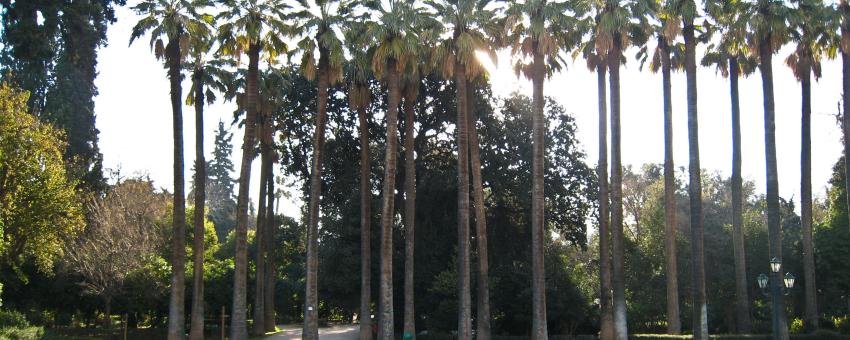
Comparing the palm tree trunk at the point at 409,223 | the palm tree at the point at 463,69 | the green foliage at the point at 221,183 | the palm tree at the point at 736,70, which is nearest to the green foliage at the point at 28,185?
the palm tree trunk at the point at 409,223

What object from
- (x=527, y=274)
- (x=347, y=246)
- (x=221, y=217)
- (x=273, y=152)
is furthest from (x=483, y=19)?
(x=221, y=217)

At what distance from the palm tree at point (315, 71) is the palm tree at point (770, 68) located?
1652cm

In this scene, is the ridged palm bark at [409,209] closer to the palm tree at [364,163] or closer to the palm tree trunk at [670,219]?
the palm tree at [364,163]

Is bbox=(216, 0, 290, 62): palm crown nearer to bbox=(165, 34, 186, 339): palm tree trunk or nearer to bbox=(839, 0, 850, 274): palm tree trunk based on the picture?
bbox=(165, 34, 186, 339): palm tree trunk

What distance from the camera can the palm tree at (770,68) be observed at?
1200 inches

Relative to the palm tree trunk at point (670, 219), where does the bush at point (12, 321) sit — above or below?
below

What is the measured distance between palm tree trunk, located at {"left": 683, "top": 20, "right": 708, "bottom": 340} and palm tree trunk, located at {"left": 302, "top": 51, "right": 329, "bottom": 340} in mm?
14192

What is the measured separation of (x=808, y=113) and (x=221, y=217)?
70.6 metres

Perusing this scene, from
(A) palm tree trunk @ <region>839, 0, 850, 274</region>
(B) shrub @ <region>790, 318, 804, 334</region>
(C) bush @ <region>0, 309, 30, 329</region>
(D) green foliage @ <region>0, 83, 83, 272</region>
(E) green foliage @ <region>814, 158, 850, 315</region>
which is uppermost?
(A) palm tree trunk @ <region>839, 0, 850, 274</region>

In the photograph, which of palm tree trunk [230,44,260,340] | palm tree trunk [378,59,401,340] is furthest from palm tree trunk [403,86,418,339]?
palm tree trunk [230,44,260,340]

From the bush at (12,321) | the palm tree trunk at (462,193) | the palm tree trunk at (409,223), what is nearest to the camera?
the bush at (12,321)

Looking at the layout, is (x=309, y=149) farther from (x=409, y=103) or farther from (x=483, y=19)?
(x=483, y=19)

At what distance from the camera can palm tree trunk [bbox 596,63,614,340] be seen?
2994cm

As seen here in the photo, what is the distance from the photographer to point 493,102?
40.0 metres
